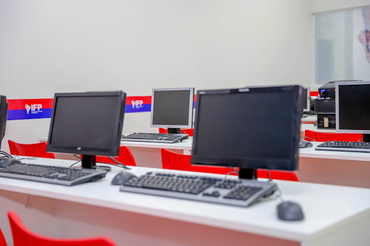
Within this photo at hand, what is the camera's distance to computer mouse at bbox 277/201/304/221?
119 centimetres

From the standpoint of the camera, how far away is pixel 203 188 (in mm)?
1517

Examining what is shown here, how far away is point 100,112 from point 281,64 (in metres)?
7.08

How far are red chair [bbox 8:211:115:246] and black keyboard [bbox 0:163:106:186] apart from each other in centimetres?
→ 57

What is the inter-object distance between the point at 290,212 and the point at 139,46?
476 cm

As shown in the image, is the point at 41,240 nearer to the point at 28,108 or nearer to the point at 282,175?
the point at 282,175

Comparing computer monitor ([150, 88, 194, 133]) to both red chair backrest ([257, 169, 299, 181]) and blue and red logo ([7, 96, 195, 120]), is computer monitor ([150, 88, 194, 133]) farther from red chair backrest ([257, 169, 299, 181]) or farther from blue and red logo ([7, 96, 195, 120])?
red chair backrest ([257, 169, 299, 181])

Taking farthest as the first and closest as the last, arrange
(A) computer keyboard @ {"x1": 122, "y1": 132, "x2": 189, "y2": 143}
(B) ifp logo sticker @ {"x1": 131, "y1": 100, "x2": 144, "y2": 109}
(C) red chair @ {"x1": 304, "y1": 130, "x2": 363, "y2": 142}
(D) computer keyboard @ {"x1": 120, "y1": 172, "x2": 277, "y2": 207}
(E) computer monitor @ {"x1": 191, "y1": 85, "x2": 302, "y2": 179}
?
(B) ifp logo sticker @ {"x1": 131, "y1": 100, "x2": 144, "y2": 109}, (C) red chair @ {"x1": 304, "y1": 130, "x2": 363, "y2": 142}, (A) computer keyboard @ {"x1": 122, "y1": 132, "x2": 189, "y2": 143}, (E) computer monitor @ {"x1": 191, "y1": 85, "x2": 302, "y2": 179}, (D) computer keyboard @ {"x1": 120, "y1": 172, "x2": 277, "y2": 207}

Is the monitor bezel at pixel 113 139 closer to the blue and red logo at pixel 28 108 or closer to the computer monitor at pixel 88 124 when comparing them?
the computer monitor at pixel 88 124

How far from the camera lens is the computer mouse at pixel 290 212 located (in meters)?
1.19

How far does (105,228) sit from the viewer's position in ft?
6.51

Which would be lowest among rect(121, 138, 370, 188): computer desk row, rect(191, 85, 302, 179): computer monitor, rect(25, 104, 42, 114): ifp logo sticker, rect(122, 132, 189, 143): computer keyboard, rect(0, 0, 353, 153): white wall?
rect(121, 138, 370, 188): computer desk row

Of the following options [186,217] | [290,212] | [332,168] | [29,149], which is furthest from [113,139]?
[29,149]

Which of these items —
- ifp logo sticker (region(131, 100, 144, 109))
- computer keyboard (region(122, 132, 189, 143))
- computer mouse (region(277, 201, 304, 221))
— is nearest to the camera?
computer mouse (region(277, 201, 304, 221))

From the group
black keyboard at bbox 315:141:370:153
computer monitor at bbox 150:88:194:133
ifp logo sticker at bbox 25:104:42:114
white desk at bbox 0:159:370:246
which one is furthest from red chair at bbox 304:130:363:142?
ifp logo sticker at bbox 25:104:42:114
